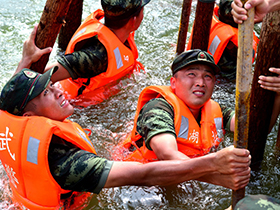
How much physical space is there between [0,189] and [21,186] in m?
0.77

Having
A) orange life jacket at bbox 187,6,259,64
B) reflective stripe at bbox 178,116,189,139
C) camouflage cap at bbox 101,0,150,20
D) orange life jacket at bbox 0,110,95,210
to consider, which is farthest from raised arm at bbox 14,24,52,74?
orange life jacket at bbox 187,6,259,64

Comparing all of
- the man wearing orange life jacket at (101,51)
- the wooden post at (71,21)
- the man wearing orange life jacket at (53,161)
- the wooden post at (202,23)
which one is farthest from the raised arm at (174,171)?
the wooden post at (71,21)

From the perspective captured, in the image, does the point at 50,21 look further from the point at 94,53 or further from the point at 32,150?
the point at 32,150

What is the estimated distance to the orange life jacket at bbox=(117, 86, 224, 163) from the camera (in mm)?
3507

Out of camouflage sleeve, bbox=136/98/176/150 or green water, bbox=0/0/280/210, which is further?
green water, bbox=0/0/280/210

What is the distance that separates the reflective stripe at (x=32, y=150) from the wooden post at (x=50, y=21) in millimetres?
974

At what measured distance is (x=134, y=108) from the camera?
4.96 meters

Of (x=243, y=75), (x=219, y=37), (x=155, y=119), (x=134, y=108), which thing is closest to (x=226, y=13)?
(x=219, y=37)

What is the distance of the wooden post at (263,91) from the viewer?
120 inches

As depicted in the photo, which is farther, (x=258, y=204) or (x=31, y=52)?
(x=31, y=52)

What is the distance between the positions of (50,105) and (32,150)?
15.8 inches

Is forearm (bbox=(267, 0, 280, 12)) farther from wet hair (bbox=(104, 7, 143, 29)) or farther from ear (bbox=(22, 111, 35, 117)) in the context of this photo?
wet hair (bbox=(104, 7, 143, 29))

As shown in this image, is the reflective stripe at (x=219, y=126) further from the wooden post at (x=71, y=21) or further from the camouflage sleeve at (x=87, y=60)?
the wooden post at (x=71, y=21)

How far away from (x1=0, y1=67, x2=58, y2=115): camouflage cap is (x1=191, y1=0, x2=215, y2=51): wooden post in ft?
9.77
